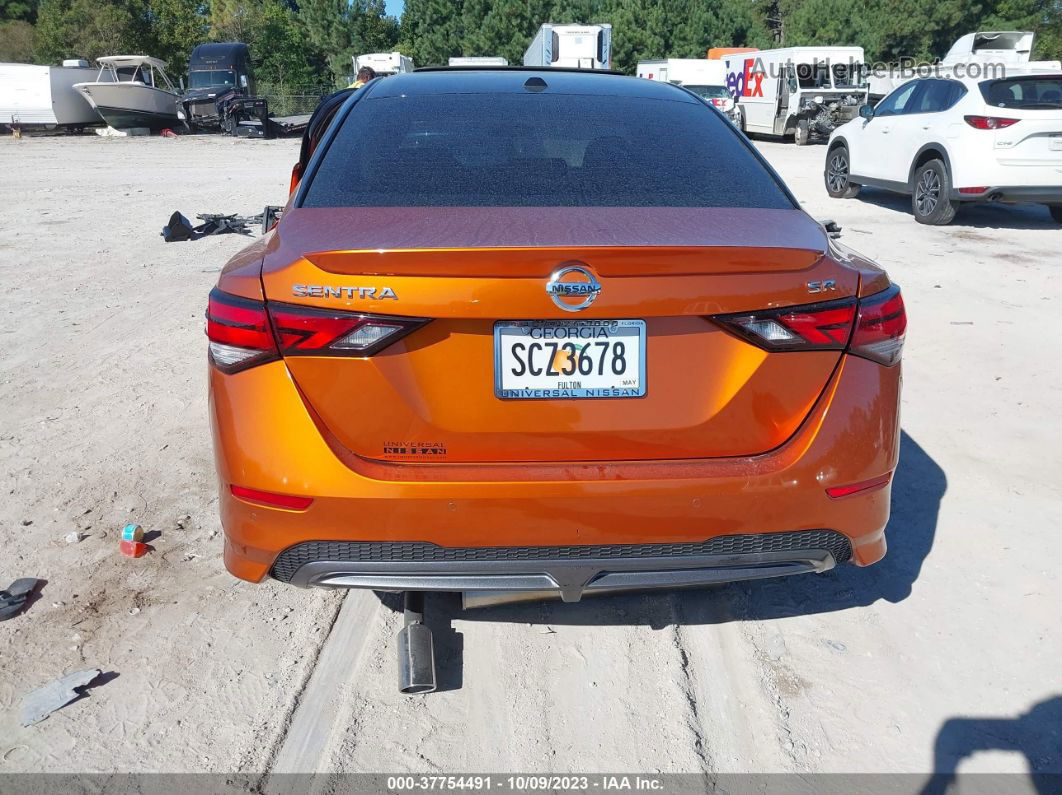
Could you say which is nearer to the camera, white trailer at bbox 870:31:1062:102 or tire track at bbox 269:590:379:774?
tire track at bbox 269:590:379:774

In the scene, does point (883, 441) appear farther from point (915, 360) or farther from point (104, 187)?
point (104, 187)

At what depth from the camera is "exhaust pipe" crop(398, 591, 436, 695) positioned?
253 centimetres

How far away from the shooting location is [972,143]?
1005 centimetres

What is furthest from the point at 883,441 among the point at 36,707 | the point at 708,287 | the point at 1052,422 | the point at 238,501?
the point at 1052,422

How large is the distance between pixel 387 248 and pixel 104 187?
15294 mm

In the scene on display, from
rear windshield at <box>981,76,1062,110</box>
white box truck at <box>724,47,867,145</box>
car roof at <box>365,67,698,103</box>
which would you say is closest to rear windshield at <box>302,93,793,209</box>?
car roof at <box>365,67,698,103</box>

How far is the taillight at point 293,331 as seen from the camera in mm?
2049

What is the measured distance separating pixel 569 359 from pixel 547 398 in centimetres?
12

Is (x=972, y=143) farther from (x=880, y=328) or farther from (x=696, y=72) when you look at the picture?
(x=696, y=72)

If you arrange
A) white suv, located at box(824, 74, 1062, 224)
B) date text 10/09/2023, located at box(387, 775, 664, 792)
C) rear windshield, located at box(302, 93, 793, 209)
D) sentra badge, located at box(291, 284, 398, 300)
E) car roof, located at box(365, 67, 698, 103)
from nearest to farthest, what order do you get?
sentra badge, located at box(291, 284, 398, 300) < date text 10/09/2023, located at box(387, 775, 664, 792) < rear windshield, located at box(302, 93, 793, 209) < car roof, located at box(365, 67, 698, 103) < white suv, located at box(824, 74, 1062, 224)

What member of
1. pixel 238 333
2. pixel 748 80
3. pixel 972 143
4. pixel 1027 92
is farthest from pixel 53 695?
pixel 748 80

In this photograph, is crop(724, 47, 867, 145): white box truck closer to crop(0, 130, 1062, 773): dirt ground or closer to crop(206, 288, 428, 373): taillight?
crop(0, 130, 1062, 773): dirt ground

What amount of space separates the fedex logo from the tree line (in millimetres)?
22396

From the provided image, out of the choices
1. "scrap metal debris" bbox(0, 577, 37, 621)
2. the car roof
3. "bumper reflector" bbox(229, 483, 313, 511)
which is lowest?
"scrap metal debris" bbox(0, 577, 37, 621)
